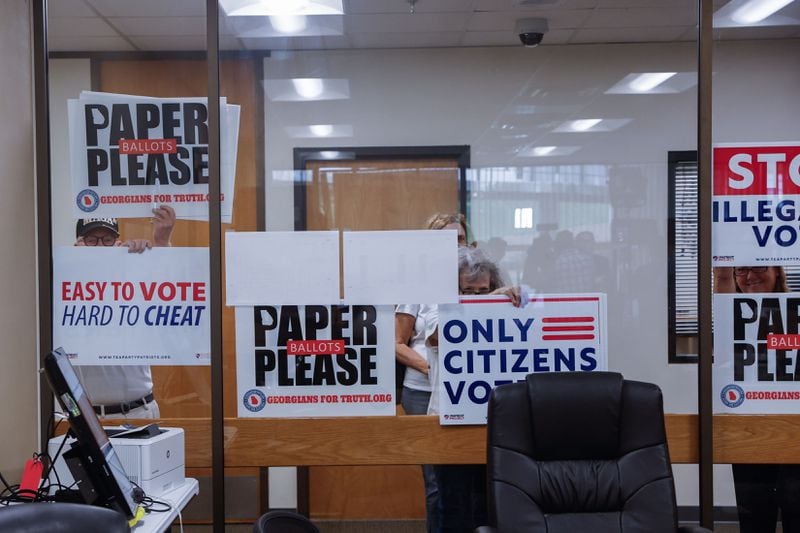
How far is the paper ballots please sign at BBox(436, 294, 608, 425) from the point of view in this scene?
2.76 m

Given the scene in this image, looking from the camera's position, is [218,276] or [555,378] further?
[218,276]

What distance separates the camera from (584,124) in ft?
9.55

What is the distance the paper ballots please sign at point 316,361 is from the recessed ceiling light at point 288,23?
116cm

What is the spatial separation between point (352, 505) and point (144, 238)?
1.43 m

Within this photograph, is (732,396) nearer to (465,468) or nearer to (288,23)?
(465,468)

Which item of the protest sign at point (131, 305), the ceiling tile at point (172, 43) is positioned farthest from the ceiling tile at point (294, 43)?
the protest sign at point (131, 305)

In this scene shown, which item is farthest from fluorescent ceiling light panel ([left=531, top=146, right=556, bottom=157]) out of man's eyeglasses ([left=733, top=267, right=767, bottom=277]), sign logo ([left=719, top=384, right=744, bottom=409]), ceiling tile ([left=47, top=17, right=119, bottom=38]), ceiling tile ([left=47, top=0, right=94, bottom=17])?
ceiling tile ([left=47, top=0, right=94, bottom=17])

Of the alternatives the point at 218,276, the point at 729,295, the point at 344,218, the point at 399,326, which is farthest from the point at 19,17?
the point at 729,295

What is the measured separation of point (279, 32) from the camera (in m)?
2.87

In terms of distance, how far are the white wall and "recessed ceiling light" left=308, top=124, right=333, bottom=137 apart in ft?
3.83

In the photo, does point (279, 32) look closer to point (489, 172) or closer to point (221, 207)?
point (221, 207)

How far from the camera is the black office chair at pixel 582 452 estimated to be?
2236mm

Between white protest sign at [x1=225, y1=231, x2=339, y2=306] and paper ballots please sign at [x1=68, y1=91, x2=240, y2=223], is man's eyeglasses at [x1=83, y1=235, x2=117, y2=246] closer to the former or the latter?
paper ballots please sign at [x1=68, y1=91, x2=240, y2=223]

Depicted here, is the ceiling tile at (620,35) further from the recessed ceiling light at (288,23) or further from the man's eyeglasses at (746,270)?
the recessed ceiling light at (288,23)
